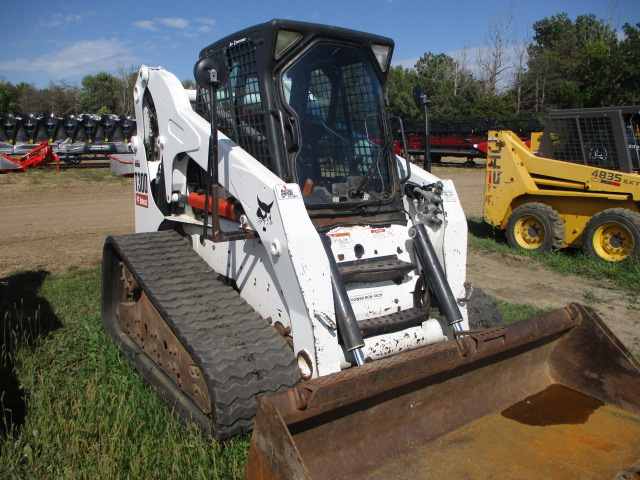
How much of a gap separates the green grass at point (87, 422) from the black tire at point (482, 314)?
195 cm

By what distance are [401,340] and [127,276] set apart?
2069 millimetres

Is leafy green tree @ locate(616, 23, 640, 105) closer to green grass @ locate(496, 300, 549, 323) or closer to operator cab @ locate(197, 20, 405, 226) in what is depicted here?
green grass @ locate(496, 300, 549, 323)

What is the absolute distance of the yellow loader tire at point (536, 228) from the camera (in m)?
8.78

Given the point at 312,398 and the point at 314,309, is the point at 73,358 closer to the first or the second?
the point at 314,309

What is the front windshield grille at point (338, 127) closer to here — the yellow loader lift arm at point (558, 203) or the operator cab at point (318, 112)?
the operator cab at point (318, 112)

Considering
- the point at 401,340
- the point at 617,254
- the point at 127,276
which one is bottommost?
the point at 617,254

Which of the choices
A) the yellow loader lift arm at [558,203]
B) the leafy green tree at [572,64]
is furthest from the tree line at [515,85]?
the yellow loader lift arm at [558,203]

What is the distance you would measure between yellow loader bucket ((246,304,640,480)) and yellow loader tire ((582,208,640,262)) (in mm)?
4830

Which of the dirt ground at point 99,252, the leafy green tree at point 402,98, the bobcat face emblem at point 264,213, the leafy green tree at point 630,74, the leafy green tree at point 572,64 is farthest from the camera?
the leafy green tree at point 402,98

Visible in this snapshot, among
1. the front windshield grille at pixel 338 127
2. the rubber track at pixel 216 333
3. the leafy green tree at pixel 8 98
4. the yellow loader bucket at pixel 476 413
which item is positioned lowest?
the yellow loader bucket at pixel 476 413

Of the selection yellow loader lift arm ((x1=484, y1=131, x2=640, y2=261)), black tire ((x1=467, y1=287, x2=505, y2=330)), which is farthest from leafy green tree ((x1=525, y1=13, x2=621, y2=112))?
black tire ((x1=467, y1=287, x2=505, y2=330))

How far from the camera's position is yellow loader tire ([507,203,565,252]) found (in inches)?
346

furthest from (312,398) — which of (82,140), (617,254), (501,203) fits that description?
(82,140)

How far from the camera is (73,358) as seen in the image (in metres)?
4.50
